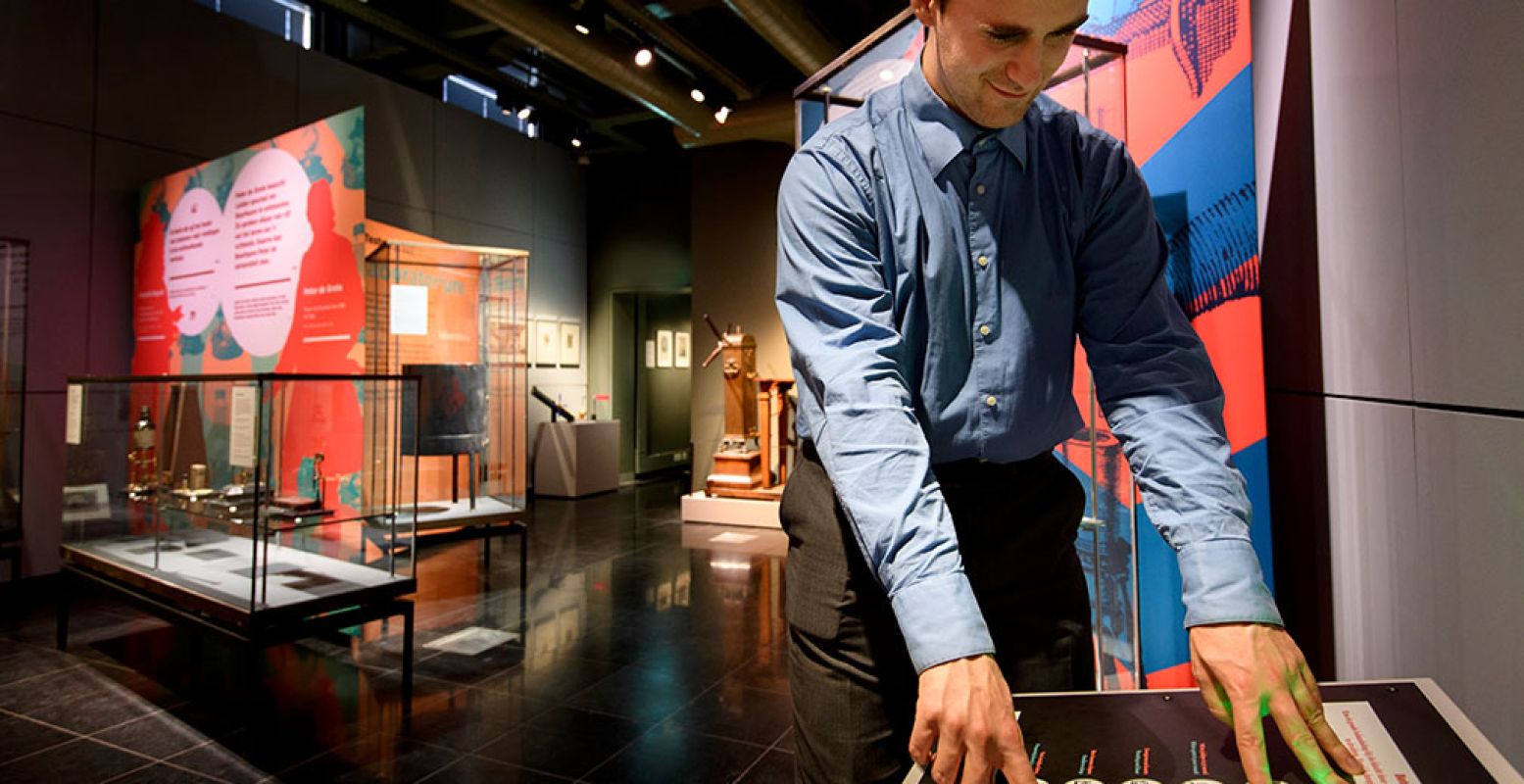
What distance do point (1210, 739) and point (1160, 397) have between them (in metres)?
0.38

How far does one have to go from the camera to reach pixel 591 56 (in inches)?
263

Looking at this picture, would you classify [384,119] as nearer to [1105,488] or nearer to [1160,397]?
[1105,488]

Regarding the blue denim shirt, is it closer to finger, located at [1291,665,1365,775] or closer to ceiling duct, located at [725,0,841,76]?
finger, located at [1291,665,1365,775]

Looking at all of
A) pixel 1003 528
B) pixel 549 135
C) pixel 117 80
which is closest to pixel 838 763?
pixel 1003 528

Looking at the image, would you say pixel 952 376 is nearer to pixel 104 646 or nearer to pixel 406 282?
pixel 104 646

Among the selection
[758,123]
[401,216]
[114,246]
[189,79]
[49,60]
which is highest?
[758,123]

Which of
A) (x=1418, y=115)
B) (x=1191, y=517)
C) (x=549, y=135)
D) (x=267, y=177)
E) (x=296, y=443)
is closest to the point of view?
(x=1191, y=517)

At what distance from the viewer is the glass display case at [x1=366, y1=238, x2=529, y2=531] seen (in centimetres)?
507

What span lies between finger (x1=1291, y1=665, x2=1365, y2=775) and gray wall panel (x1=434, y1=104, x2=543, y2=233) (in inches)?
333

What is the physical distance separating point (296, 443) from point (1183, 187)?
9.79ft

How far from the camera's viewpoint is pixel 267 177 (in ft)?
15.3

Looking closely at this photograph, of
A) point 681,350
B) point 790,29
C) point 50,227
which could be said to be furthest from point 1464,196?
point 681,350

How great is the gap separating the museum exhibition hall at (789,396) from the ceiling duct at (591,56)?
1.7 inches

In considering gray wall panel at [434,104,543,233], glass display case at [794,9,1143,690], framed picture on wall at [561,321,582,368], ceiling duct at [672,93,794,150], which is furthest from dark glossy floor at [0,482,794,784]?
framed picture on wall at [561,321,582,368]
